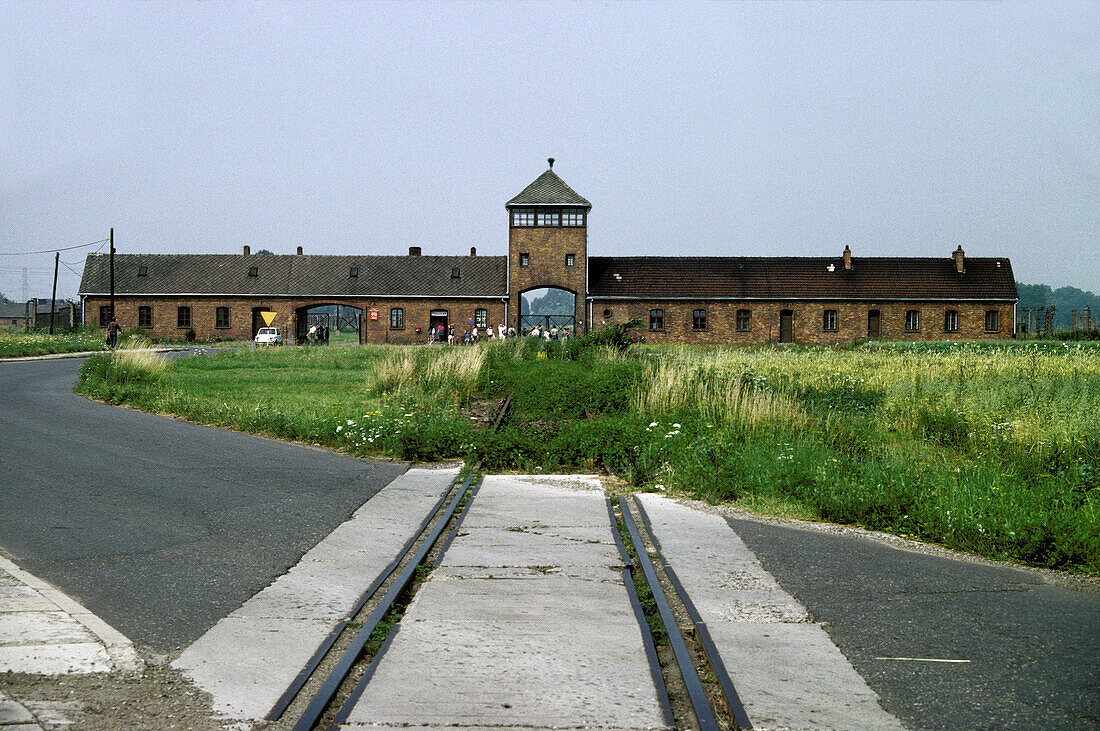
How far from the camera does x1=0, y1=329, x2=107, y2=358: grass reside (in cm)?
3738

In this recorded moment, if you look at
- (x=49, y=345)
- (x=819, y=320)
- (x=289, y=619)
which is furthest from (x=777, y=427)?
(x=819, y=320)

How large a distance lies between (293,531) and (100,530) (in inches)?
59.8

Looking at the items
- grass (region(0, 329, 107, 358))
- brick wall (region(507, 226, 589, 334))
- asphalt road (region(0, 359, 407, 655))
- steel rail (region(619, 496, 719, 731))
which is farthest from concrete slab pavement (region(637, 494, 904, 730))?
brick wall (region(507, 226, 589, 334))

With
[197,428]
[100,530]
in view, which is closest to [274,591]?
[100,530]

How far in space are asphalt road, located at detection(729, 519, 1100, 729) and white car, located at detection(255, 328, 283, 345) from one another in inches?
1734

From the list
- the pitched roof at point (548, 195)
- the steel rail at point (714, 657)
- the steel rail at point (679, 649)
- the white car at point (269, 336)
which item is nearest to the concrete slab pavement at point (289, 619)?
the steel rail at point (679, 649)

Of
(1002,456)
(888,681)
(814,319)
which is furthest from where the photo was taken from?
(814,319)

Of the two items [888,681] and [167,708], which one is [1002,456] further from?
[167,708]

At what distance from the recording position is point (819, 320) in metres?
A: 53.8

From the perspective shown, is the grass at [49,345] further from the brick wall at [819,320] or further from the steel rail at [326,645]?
the steel rail at [326,645]

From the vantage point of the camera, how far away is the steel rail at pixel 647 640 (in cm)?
362

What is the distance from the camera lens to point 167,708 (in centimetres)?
369

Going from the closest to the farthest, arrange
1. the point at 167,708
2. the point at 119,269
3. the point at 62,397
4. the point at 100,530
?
the point at 167,708
the point at 100,530
the point at 62,397
the point at 119,269

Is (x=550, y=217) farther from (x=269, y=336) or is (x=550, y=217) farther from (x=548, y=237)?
(x=269, y=336)
